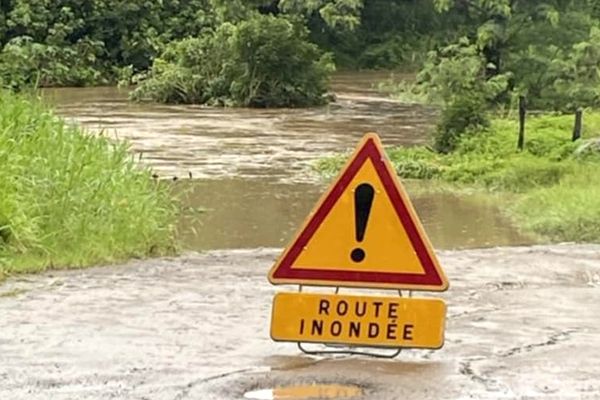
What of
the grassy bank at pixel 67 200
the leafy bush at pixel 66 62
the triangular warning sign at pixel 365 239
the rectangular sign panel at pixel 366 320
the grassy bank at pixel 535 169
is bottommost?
the leafy bush at pixel 66 62

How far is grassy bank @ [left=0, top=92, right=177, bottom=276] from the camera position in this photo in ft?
29.1

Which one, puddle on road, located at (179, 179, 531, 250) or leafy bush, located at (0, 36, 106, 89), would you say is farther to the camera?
leafy bush, located at (0, 36, 106, 89)

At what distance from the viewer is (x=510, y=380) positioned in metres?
5.22

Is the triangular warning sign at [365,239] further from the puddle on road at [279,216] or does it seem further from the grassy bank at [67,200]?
the puddle on road at [279,216]

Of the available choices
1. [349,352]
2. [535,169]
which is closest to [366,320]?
[349,352]

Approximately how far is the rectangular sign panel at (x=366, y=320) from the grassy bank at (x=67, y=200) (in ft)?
10.4

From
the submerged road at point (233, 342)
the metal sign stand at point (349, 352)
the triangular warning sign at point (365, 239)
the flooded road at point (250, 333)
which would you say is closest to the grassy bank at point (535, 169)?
the flooded road at point (250, 333)

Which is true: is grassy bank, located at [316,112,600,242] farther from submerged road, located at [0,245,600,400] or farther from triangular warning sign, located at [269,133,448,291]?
triangular warning sign, located at [269,133,448,291]

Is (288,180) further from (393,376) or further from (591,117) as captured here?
(393,376)

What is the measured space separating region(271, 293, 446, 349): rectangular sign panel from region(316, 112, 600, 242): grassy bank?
7058 mm

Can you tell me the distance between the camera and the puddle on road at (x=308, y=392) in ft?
16.3

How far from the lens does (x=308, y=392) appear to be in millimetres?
5039

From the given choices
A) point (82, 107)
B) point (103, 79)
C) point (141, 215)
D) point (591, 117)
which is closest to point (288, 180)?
point (591, 117)

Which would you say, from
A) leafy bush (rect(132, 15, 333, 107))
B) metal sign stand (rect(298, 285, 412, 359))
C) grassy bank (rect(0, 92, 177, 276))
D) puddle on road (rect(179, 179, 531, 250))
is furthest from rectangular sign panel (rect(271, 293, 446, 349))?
leafy bush (rect(132, 15, 333, 107))
